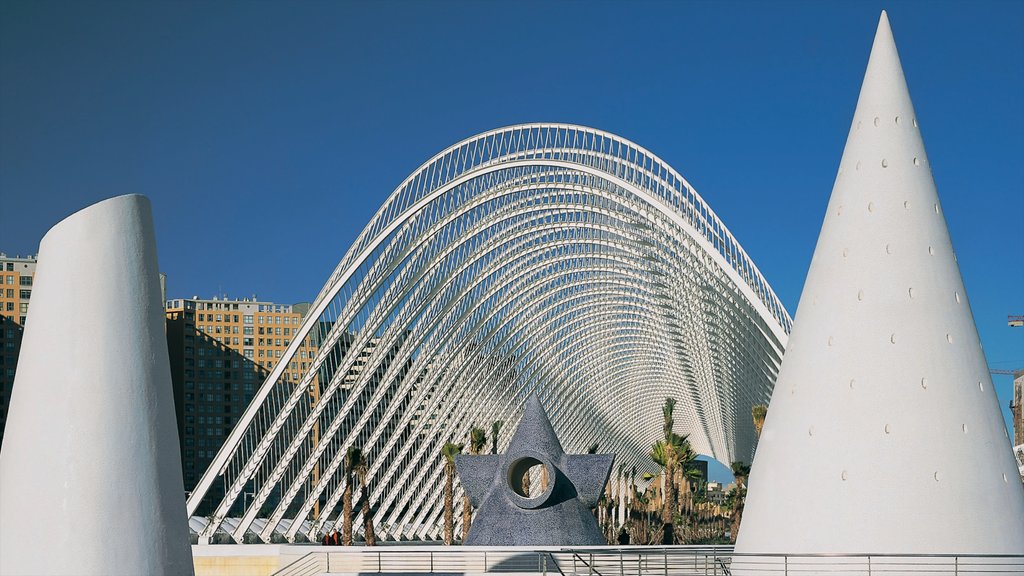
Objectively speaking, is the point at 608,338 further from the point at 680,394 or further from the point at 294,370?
the point at 294,370

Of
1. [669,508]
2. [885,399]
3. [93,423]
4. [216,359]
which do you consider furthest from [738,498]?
[216,359]

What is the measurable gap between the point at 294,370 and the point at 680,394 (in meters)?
49.0

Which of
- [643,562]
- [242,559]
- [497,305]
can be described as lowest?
[242,559]

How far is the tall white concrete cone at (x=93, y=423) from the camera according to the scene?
43.3ft

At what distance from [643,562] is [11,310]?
10285 cm

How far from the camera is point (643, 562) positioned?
27516mm

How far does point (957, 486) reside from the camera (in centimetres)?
1706

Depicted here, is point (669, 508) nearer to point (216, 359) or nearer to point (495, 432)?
point (495, 432)

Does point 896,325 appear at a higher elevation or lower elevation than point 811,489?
higher

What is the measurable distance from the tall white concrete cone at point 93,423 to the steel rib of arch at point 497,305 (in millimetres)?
29662

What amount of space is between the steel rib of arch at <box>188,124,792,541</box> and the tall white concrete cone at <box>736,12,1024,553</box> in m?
22.6

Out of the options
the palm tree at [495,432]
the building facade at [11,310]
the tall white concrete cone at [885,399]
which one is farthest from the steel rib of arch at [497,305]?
the building facade at [11,310]

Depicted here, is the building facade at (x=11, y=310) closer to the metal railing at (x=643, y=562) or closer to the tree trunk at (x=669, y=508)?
the tree trunk at (x=669, y=508)

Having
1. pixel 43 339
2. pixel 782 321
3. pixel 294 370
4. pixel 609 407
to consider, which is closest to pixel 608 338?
pixel 609 407
